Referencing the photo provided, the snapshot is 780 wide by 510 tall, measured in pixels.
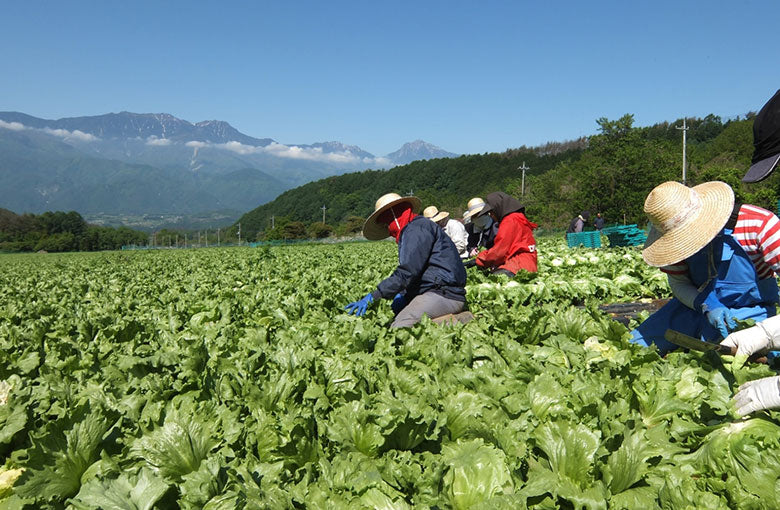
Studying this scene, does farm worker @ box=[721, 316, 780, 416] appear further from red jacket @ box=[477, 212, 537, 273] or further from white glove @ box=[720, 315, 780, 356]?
red jacket @ box=[477, 212, 537, 273]

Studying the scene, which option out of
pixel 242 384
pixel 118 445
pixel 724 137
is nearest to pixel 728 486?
pixel 242 384

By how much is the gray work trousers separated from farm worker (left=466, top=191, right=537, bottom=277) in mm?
2262

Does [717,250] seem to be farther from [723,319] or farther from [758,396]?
[758,396]

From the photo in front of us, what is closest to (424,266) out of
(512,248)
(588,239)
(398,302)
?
(398,302)

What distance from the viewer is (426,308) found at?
4.98 metres

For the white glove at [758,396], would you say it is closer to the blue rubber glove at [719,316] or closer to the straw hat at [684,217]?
the blue rubber glove at [719,316]

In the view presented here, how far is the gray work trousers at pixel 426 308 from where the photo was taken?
4887 millimetres

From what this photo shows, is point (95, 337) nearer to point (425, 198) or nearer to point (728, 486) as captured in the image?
point (728, 486)

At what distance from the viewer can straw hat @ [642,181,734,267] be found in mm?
2908

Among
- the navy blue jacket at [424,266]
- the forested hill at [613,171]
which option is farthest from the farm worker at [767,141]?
the forested hill at [613,171]

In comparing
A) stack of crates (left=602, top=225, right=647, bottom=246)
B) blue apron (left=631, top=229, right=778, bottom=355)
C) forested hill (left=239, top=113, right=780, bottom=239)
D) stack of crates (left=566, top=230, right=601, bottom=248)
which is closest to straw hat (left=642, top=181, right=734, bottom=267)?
blue apron (left=631, top=229, right=778, bottom=355)

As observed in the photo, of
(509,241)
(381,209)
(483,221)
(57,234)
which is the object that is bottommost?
(57,234)

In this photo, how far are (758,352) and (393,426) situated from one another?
2.27 metres

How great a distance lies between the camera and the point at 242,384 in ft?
10.5
